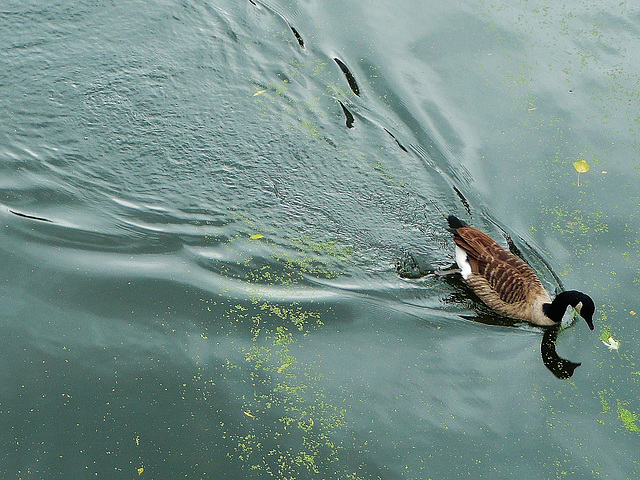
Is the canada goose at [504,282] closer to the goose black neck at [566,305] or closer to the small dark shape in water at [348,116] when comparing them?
the goose black neck at [566,305]

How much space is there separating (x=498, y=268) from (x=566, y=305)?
2.28 ft

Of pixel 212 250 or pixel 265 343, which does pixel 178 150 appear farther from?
pixel 265 343

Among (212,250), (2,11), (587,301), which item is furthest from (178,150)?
(587,301)

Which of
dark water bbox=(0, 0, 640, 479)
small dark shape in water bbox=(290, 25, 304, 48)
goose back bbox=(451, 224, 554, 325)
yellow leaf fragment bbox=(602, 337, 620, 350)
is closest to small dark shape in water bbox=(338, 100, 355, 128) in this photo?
dark water bbox=(0, 0, 640, 479)

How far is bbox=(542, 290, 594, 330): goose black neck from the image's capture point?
534 centimetres

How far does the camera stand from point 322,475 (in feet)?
14.5

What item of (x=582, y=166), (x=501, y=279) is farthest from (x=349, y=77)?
(x=501, y=279)

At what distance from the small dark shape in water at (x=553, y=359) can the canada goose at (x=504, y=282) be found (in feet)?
0.34

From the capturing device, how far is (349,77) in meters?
7.75

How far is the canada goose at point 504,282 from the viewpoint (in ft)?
18.2

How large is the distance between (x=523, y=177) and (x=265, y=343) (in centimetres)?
337

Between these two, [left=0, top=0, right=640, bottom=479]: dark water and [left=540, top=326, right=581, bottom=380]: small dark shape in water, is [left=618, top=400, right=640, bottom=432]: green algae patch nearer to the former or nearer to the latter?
[left=0, top=0, right=640, bottom=479]: dark water

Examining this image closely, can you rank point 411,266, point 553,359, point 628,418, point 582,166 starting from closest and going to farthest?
1. point 628,418
2. point 553,359
3. point 411,266
4. point 582,166

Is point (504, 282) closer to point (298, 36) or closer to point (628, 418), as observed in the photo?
point (628, 418)
